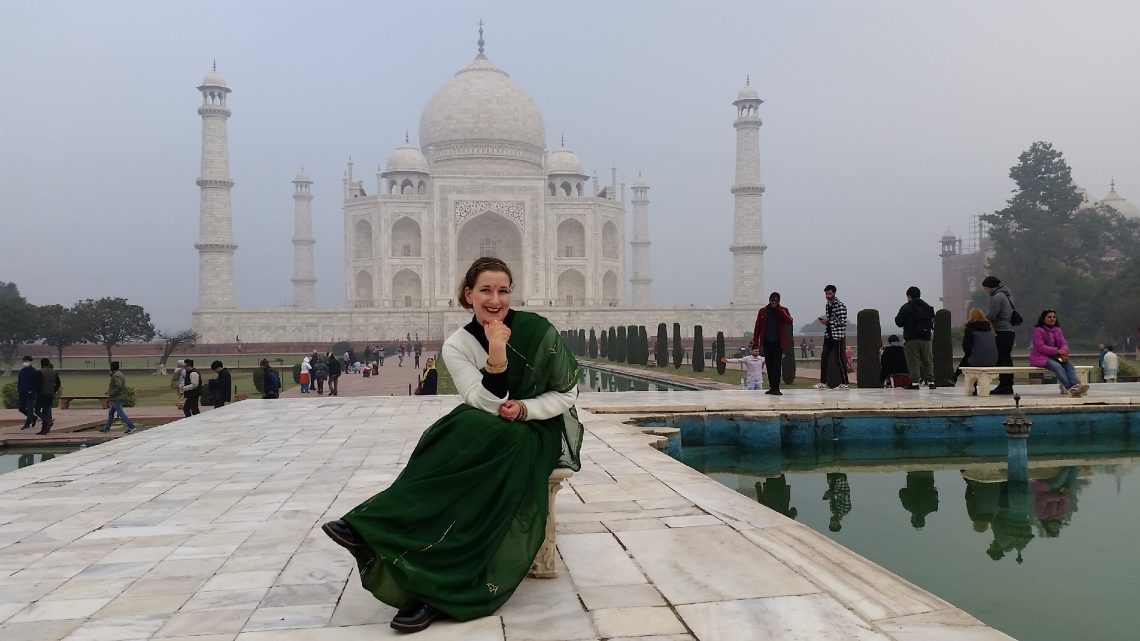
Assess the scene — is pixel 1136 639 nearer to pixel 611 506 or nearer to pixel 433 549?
pixel 611 506

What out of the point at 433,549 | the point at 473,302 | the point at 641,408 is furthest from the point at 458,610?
the point at 641,408

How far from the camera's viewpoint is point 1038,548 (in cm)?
468

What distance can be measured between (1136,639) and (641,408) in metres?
5.25

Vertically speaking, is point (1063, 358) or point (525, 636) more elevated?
point (1063, 358)

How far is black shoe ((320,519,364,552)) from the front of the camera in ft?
8.05

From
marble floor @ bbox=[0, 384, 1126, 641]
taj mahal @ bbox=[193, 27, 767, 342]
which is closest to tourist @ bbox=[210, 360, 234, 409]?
marble floor @ bbox=[0, 384, 1126, 641]

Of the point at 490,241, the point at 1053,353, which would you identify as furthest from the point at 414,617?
the point at 490,241

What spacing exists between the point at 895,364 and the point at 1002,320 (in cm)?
167

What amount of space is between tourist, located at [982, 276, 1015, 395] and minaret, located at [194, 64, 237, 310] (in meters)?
32.8

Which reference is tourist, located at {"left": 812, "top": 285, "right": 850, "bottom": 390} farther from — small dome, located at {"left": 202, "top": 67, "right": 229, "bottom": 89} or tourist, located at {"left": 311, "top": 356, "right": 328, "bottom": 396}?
small dome, located at {"left": 202, "top": 67, "right": 229, "bottom": 89}

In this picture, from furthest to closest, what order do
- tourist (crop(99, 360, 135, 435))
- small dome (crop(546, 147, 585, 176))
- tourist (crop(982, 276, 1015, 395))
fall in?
small dome (crop(546, 147, 585, 176))
tourist (crop(99, 360, 135, 435))
tourist (crop(982, 276, 1015, 395))

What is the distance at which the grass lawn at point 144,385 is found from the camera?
553 inches

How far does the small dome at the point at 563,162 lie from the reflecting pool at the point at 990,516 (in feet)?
130

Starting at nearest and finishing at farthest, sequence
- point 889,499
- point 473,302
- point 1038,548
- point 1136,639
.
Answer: point 473,302
point 1136,639
point 1038,548
point 889,499
